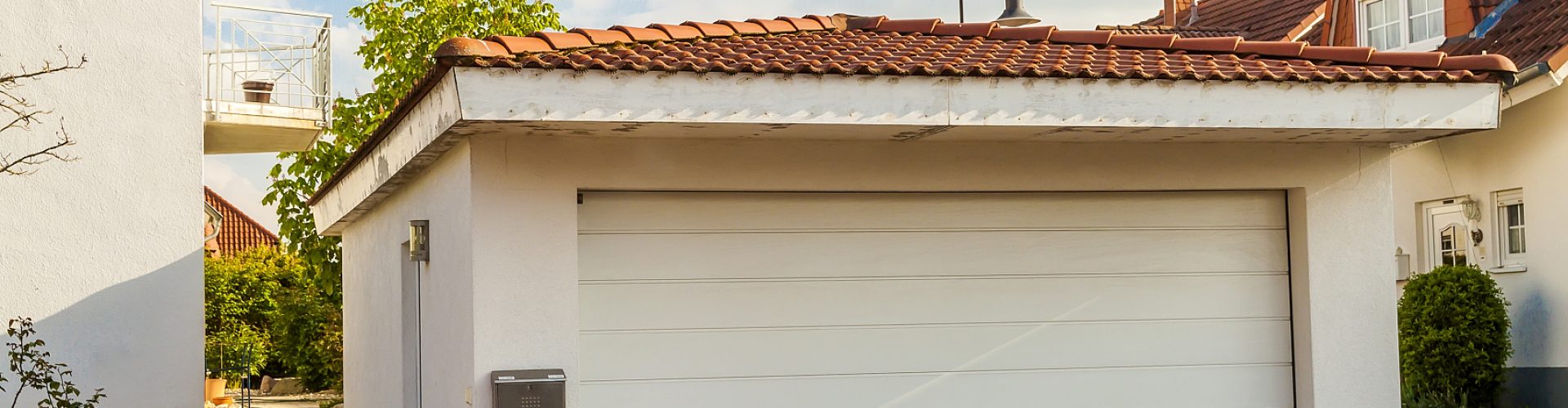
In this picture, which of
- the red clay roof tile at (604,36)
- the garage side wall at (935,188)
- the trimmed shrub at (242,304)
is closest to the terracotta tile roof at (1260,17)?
the garage side wall at (935,188)

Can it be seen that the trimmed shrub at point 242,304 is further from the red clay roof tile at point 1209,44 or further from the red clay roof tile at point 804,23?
the red clay roof tile at point 1209,44

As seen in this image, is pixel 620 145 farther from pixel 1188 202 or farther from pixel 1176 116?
pixel 1188 202

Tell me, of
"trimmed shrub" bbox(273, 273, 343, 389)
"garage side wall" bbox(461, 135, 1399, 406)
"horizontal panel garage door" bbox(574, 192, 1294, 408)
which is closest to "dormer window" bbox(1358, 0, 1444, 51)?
"garage side wall" bbox(461, 135, 1399, 406)

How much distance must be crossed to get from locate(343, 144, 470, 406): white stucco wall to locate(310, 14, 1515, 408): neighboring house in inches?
2.6

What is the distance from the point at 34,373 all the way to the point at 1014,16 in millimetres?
7854

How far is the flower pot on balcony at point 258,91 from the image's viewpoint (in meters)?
11.3

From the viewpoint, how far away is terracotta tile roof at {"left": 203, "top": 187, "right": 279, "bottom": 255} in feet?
120

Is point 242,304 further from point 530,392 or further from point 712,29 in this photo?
point 530,392

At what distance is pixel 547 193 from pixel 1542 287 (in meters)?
9.87

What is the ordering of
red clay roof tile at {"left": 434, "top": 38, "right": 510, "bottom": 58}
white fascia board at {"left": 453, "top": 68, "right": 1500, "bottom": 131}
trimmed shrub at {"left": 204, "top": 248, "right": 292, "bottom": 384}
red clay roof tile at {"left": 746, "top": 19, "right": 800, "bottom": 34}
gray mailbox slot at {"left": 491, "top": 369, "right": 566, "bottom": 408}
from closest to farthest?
red clay roof tile at {"left": 434, "top": 38, "right": 510, "bottom": 58} < white fascia board at {"left": 453, "top": 68, "right": 1500, "bottom": 131} < gray mailbox slot at {"left": 491, "top": 369, "right": 566, "bottom": 408} < red clay roof tile at {"left": 746, "top": 19, "right": 800, "bottom": 34} < trimmed shrub at {"left": 204, "top": 248, "right": 292, "bottom": 384}

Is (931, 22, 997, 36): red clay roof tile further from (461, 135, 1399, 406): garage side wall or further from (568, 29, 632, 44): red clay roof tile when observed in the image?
(568, 29, 632, 44): red clay roof tile

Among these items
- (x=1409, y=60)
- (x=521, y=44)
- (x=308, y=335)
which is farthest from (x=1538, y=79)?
(x=308, y=335)

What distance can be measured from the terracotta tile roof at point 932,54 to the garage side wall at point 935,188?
499mm

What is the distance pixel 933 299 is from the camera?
736cm
